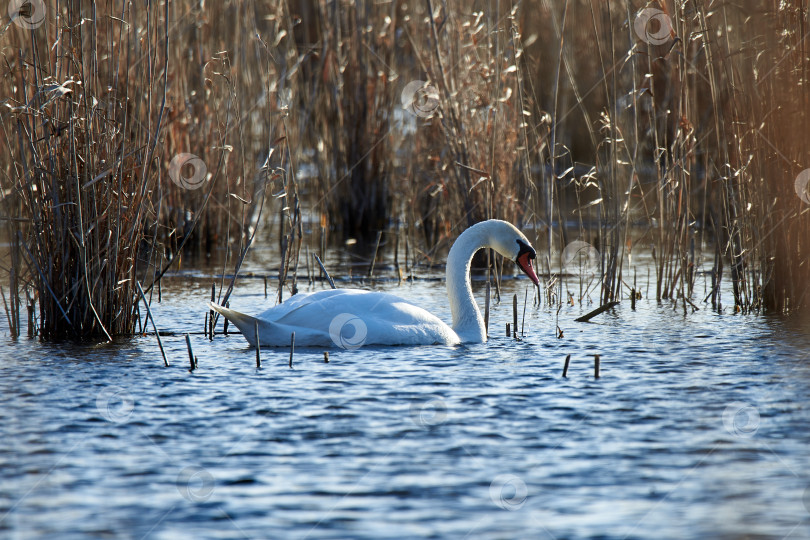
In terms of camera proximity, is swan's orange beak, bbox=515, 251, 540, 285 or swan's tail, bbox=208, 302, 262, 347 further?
swan's orange beak, bbox=515, 251, 540, 285

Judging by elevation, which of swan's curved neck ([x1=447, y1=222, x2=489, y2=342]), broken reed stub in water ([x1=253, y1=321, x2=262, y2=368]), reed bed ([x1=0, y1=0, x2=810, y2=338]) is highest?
reed bed ([x1=0, y1=0, x2=810, y2=338])

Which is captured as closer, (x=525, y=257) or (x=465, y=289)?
(x=465, y=289)

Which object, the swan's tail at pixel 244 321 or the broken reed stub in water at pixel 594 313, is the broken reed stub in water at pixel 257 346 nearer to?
the swan's tail at pixel 244 321

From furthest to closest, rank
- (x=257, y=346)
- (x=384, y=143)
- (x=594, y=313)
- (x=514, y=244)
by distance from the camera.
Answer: (x=384, y=143) → (x=594, y=313) → (x=514, y=244) → (x=257, y=346)

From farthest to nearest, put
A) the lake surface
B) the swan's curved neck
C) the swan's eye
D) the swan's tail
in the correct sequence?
the swan's eye → the swan's curved neck → the swan's tail → the lake surface

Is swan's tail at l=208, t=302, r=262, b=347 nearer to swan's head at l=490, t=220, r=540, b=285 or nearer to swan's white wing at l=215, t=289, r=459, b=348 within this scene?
swan's white wing at l=215, t=289, r=459, b=348

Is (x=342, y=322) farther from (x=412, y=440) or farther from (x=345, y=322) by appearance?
(x=412, y=440)

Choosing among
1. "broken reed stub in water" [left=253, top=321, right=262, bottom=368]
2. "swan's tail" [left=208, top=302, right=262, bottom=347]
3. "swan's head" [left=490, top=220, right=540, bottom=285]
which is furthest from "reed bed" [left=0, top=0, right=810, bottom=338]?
"broken reed stub in water" [left=253, top=321, right=262, bottom=368]

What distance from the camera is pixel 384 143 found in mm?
12914

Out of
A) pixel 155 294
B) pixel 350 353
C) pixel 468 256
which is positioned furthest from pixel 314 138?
pixel 350 353

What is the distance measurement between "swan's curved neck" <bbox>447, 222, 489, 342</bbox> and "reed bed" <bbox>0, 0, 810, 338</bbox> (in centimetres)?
65

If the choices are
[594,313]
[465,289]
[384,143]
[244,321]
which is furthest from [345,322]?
[384,143]

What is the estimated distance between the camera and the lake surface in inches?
Result: 145

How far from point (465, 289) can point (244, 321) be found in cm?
160
